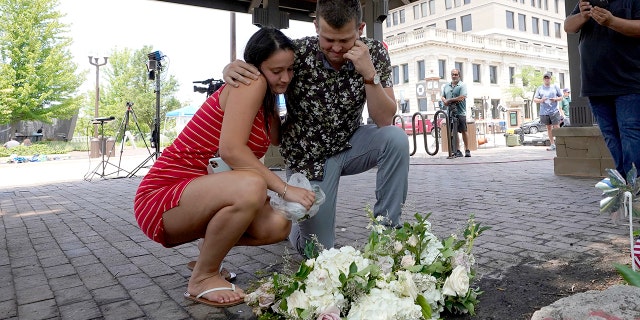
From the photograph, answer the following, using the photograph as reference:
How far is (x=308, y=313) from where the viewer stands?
5.24ft

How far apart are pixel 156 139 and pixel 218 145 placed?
7.13m

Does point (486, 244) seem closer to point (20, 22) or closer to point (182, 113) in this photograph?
point (182, 113)

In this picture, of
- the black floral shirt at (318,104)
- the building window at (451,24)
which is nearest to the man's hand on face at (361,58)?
the black floral shirt at (318,104)

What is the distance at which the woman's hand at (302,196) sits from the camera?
2.01 m

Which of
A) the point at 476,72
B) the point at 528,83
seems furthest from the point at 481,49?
the point at 528,83

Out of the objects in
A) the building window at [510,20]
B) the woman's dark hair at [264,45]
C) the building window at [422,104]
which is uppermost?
the building window at [510,20]

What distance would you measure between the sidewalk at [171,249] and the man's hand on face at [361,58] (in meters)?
0.96

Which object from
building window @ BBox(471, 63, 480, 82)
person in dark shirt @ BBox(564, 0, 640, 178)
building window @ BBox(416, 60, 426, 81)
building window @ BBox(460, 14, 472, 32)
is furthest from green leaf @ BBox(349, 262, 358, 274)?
building window @ BBox(460, 14, 472, 32)

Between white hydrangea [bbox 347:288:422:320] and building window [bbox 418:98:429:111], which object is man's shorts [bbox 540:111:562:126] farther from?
building window [bbox 418:98:429:111]

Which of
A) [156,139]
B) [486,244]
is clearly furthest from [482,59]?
[486,244]

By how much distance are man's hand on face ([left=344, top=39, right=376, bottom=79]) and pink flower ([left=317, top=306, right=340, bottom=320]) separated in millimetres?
1199

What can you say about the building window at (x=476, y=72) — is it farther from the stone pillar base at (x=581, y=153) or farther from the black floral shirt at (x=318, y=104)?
the black floral shirt at (x=318, y=104)

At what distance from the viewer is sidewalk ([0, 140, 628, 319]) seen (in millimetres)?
2137

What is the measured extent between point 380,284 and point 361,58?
1.11 metres
